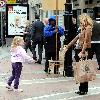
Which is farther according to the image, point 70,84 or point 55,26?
point 55,26

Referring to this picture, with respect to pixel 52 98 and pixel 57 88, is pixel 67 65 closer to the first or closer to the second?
pixel 57 88

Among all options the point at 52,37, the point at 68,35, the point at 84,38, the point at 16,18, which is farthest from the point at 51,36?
the point at 16,18

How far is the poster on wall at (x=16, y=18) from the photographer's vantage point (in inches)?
1128

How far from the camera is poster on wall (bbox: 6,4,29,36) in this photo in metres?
28.6

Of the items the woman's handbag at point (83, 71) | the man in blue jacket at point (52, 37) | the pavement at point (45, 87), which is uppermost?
the man in blue jacket at point (52, 37)

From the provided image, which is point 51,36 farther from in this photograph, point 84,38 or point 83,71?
point 83,71

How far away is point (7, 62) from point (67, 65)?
19.1 ft

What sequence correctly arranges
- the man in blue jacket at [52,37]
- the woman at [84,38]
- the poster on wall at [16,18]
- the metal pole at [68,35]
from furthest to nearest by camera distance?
the poster on wall at [16,18] < the man in blue jacket at [52,37] < the metal pole at [68,35] < the woman at [84,38]

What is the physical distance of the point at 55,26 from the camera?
53.6 ft

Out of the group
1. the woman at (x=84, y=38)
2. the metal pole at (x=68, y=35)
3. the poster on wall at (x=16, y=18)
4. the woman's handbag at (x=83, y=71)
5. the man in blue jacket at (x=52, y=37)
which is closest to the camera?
the woman's handbag at (x=83, y=71)

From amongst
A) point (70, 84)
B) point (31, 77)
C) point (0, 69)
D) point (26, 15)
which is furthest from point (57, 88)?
point (26, 15)

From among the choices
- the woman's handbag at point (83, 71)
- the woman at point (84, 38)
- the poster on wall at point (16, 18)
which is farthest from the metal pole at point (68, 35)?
the poster on wall at point (16, 18)

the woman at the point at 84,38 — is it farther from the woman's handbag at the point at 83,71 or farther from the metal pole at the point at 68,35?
the metal pole at the point at 68,35

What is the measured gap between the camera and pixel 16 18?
2883cm
